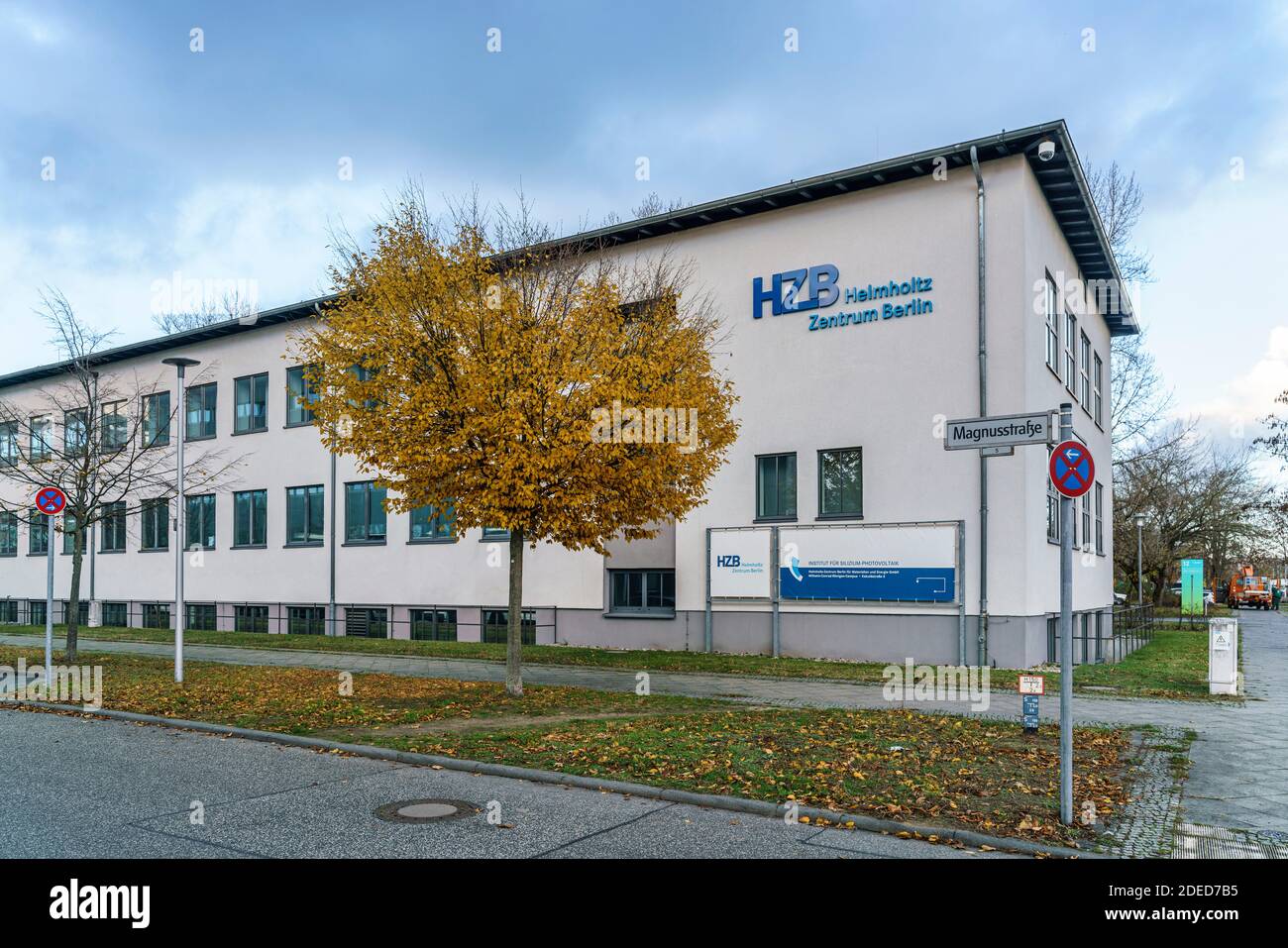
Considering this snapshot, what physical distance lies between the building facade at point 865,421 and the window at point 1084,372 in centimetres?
10

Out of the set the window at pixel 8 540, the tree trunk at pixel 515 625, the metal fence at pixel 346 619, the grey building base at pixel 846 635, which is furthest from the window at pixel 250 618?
the tree trunk at pixel 515 625

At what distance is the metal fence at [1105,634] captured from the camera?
21794 millimetres

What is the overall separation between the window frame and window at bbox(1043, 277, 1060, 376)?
5.84m

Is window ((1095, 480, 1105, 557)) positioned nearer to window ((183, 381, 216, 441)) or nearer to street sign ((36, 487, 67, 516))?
street sign ((36, 487, 67, 516))

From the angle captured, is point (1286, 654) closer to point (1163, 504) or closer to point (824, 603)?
point (824, 603)

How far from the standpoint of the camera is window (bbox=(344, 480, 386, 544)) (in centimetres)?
3003

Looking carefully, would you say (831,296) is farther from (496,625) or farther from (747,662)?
(496,625)

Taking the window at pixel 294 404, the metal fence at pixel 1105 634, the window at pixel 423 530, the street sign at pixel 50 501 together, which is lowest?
the metal fence at pixel 1105 634

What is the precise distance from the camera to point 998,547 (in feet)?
65.3

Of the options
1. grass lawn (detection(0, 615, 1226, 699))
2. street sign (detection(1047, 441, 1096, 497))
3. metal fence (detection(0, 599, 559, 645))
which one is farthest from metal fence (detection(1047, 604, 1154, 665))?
street sign (detection(1047, 441, 1096, 497))

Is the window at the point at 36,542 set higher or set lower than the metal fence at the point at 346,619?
higher

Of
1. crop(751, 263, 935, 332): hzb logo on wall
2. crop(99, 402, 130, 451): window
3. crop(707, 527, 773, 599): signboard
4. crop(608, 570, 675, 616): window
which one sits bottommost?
crop(608, 570, 675, 616): window

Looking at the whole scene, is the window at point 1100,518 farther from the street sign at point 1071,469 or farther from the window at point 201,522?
the window at point 201,522

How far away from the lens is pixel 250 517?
3328 centimetres
